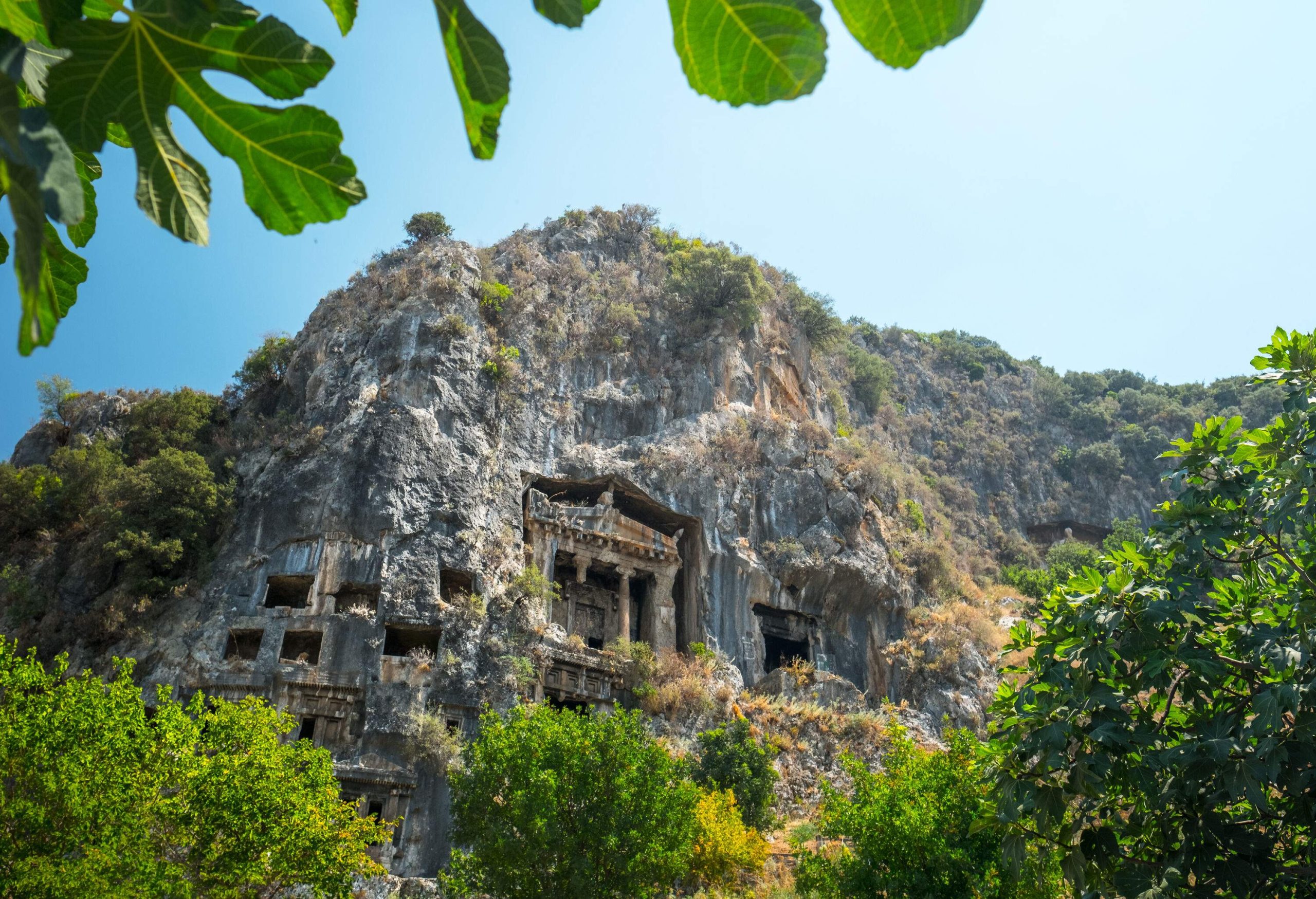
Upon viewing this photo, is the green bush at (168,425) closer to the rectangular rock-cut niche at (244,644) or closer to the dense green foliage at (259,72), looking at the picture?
the rectangular rock-cut niche at (244,644)

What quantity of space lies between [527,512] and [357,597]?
504 centimetres

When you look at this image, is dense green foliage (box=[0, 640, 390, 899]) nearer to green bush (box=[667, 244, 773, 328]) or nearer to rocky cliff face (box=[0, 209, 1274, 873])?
rocky cliff face (box=[0, 209, 1274, 873])

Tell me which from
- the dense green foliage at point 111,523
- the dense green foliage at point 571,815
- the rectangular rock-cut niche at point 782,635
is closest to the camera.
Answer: the dense green foliage at point 571,815

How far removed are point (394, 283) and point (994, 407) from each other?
1444 inches

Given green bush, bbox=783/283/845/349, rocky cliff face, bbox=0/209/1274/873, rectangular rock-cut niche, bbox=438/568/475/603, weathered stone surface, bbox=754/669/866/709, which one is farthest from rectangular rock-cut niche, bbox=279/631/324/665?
green bush, bbox=783/283/845/349

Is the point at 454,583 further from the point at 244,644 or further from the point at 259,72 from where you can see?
the point at 259,72

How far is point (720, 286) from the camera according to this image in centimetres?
3228

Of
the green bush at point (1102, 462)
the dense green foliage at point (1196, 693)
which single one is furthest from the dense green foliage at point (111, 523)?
the green bush at point (1102, 462)

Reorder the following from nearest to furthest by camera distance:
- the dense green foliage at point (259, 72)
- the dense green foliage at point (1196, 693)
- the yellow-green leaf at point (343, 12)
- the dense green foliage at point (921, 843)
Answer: the dense green foliage at point (259, 72), the yellow-green leaf at point (343, 12), the dense green foliage at point (1196, 693), the dense green foliage at point (921, 843)

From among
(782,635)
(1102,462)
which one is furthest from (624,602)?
(1102,462)

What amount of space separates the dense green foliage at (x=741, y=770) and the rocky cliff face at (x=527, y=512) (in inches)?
156

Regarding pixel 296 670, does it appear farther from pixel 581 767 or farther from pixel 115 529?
pixel 581 767

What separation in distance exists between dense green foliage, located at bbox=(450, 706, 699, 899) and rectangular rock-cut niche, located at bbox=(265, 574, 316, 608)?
349 inches

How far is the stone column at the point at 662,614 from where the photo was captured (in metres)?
25.5
